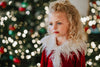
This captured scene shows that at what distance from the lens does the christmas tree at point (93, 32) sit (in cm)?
138

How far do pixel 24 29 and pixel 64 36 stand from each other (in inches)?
31.7

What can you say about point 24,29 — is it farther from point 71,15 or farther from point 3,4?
point 71,15

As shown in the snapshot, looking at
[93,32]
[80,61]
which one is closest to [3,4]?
[93,32]

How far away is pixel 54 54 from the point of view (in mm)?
830

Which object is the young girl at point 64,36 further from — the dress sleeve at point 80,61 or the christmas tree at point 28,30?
the christmas tree at point 28,30

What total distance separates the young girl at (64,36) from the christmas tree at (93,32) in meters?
0.58

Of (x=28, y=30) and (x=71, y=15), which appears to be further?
(x=28, y=30)

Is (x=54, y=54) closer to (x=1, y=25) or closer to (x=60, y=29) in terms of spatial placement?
(x=60, y=29)

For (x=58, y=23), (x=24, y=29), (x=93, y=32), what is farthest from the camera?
(x=24, y=29)

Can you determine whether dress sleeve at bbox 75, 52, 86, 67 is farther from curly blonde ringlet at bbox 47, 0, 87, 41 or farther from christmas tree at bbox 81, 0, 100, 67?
christmas tree at bbox 81, 0, 100, 67

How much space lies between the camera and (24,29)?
1535 millimetres

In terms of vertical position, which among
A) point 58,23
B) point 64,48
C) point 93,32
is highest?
point 58,23

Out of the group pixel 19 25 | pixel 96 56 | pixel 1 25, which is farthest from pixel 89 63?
pixel 1 25

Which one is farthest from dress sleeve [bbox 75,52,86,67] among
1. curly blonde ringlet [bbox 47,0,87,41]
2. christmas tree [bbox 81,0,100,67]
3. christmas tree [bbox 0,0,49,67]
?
christmas tree [bbox 0,0,49,67]
